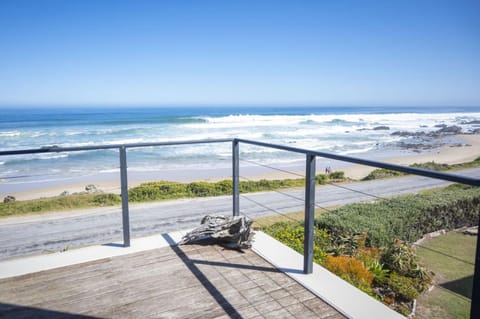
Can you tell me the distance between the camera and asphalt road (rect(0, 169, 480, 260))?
8573 mm

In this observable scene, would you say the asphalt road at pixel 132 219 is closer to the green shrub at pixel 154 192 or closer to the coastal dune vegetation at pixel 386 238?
the green shrub at pixel 154 192

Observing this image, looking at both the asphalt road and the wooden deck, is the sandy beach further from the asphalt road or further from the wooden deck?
the wooden deck

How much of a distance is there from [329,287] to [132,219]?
920 cm

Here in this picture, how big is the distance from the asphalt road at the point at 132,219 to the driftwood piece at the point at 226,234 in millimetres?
4355

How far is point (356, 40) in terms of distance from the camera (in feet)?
94.8

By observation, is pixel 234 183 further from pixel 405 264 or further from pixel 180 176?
pixel 180 176

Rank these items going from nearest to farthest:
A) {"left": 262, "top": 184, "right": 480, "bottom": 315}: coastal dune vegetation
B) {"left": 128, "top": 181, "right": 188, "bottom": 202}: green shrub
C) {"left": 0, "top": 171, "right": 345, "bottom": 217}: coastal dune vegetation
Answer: {"left": 262, "top": 184, "right": 480, "bottom": 315}: coastal dune vegetation < {"left": 0, "top": 171, "right": 345, "bottom": 217}: coastal dune vegetation < {"left": 128, "top": 181, "right": 188, "bottom": 202}: green shrub

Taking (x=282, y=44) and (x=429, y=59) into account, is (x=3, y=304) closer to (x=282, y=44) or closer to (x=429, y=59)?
Result: (x=282, y=44)

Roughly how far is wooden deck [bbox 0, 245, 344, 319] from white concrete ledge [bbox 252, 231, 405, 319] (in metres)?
0.06

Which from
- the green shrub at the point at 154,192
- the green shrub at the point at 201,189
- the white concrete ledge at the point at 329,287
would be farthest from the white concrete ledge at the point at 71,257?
the green shrub at the point at 201,189

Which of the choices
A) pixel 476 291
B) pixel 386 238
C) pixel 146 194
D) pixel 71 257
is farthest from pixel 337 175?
pixel 476 291

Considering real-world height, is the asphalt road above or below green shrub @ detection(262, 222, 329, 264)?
below

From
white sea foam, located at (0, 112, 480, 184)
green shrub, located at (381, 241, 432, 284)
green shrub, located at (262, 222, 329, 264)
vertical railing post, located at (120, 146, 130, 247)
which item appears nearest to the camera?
vertical railing post, located at (120, 146, 130, 247)

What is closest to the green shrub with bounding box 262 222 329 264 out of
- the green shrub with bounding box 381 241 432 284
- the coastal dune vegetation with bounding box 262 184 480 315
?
the coastal dune vegetation with bounding box 262 184 480 315
